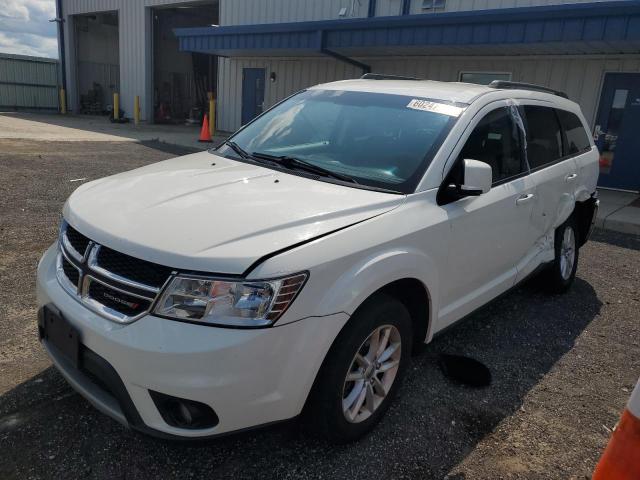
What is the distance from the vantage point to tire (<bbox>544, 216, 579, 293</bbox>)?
14.9 feet

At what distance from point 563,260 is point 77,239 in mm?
4102

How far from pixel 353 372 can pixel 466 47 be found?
10.7 meters

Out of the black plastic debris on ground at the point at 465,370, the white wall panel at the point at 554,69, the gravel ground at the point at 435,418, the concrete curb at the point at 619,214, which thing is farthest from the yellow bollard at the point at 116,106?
the black plastic debris on ground at the point at 465,370

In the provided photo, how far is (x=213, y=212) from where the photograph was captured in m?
2.39

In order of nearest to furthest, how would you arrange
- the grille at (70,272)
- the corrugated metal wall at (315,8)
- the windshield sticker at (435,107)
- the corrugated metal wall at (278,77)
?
the grille at (70,272) < the windshield sticker at (435,107) < the corrugated metal wall at (315,8) < the corrugated metal wall at (278,77)

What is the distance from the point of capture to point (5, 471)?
7.57ft

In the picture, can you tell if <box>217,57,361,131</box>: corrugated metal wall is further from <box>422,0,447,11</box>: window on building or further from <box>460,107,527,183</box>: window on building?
<box>460,107,527,183</box>: window on building

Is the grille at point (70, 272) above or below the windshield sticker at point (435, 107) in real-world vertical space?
below

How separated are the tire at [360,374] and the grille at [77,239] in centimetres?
125

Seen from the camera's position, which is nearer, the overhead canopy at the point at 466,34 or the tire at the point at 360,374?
the tire at the point at 360,374

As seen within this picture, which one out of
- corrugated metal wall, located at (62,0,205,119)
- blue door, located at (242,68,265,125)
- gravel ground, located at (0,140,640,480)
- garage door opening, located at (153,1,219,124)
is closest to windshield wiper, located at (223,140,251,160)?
gravel ground, located at (0,140,640,480)

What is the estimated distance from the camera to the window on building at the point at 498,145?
10.5ft

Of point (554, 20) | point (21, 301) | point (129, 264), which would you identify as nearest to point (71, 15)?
point (554, 20)

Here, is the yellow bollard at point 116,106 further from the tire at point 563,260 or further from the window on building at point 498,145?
the window on building at point 498,145
